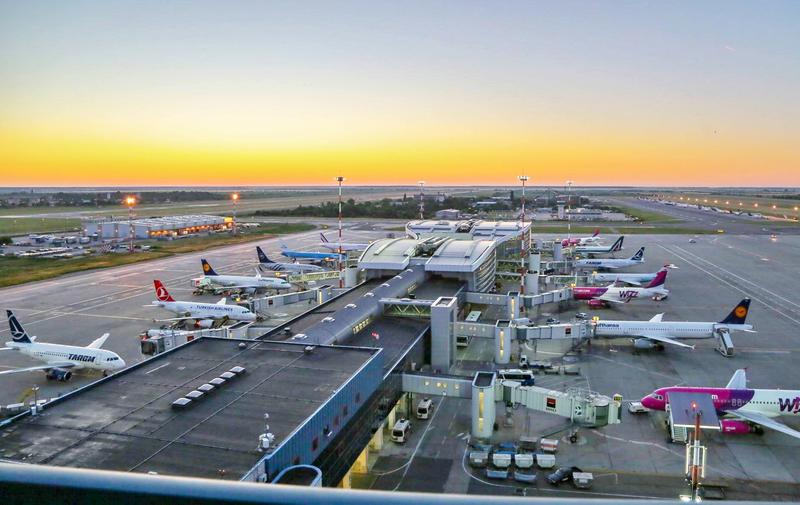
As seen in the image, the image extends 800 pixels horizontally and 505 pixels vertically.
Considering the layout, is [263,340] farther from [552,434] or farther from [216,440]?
[552,434]

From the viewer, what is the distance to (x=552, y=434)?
33750 millimetres

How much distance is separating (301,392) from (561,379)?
23.0 metres

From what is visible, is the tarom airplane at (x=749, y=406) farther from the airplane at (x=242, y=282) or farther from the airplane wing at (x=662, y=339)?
the airplane at (x=242, y=282)

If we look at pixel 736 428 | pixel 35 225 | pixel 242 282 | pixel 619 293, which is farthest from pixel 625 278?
pixel 35 225

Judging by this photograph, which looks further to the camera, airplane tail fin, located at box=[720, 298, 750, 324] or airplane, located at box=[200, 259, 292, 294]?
airplane, located at box=[200, 259, 292, 294]

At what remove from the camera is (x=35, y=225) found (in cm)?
15862

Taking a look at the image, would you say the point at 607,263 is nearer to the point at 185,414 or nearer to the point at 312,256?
the point at 312,256

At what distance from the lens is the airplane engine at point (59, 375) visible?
42094 millimetres

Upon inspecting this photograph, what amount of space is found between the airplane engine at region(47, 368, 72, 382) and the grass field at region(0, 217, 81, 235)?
118 m

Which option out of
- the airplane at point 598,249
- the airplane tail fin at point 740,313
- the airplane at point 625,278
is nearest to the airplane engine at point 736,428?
the airplane tail fin at point 740,313

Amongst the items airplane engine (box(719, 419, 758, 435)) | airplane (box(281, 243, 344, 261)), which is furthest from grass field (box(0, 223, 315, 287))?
airplane engine (box(719, 419, 758, 435))

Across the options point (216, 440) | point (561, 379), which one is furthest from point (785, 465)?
point (216, 440)

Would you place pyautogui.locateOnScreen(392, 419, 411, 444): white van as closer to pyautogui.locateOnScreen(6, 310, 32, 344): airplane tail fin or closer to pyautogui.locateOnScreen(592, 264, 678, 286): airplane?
pyautogui.locateOnScreen(6, 310, 32, 344): airplane tail fin

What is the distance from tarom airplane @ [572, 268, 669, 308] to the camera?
65938 millimetres
